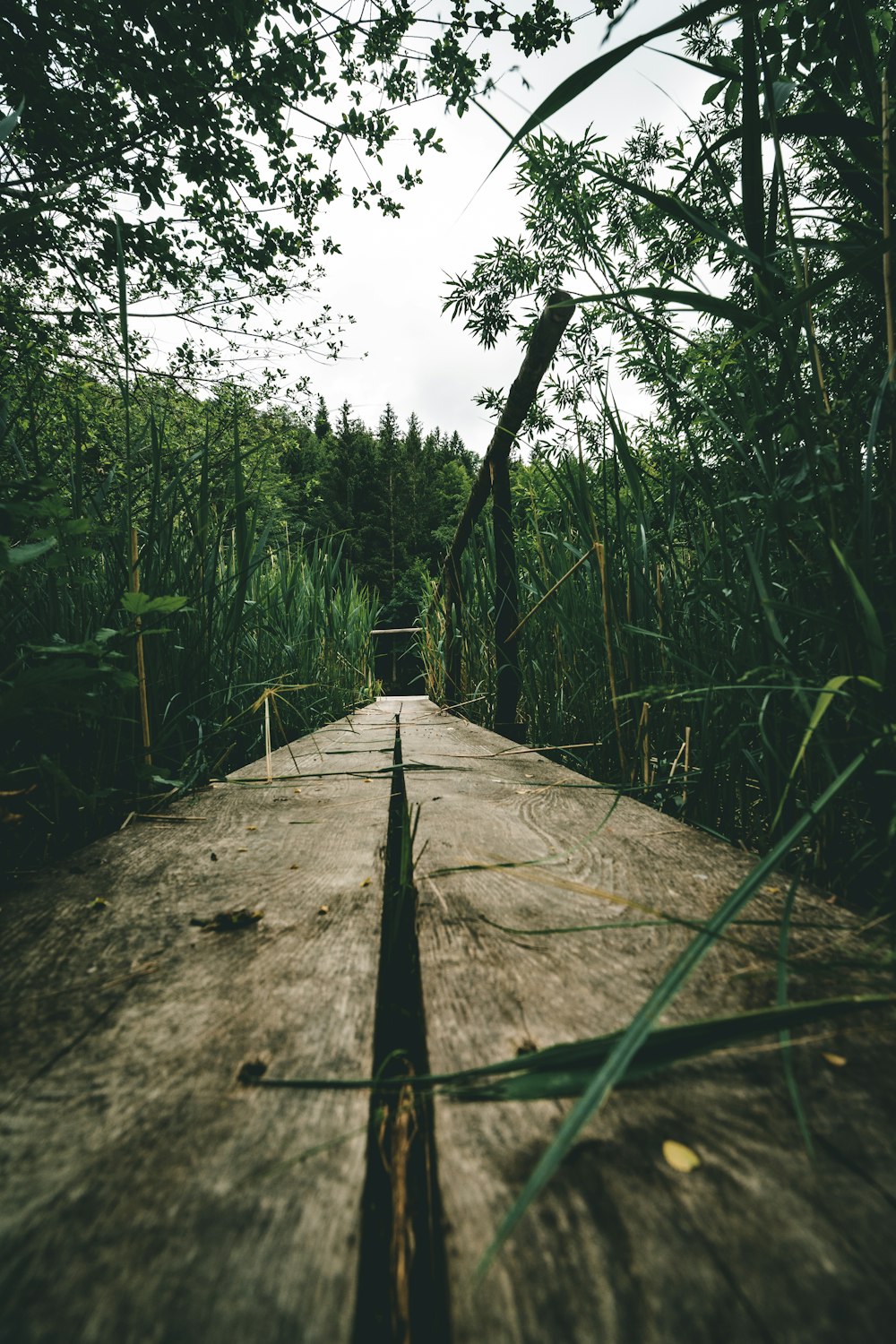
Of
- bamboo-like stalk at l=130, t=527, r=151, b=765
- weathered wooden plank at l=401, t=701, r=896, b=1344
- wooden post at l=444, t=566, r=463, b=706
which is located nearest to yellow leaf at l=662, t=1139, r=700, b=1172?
weathered wooden plank at l=401, t=701, r=896, b=1344

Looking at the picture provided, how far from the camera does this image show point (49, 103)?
3.01 m

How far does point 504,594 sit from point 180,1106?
2077mm

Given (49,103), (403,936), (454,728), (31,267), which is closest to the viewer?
(403,936)

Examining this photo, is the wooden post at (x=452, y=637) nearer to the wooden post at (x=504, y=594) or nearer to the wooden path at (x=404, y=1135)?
the wooden post at (x=504, y=594)

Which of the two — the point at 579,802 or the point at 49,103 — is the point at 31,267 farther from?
the point at 579,802

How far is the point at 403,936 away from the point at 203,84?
14.3ft

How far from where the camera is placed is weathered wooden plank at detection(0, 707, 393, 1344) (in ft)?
0.71

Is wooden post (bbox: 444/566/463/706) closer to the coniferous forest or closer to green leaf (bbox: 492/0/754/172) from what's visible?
the coniferous forest

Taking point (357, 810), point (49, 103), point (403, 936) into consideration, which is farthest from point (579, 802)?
point (49, 103)

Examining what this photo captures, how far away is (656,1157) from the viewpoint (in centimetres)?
28

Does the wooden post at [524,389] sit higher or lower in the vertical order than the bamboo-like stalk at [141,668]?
higher

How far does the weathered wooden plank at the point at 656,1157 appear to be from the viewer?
0.21 metres

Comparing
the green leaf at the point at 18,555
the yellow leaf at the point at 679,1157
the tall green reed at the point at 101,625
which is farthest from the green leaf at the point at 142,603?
the yellow leaf at the point at 679,1157

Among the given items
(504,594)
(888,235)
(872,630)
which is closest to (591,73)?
(888,235)
